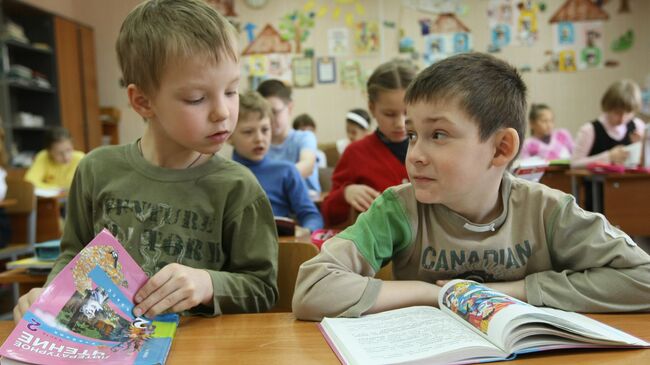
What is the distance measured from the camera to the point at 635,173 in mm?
3211

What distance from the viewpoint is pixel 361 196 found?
181cm

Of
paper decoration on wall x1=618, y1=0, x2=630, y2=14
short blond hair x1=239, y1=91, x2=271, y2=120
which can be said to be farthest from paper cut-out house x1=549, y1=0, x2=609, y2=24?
short blond hair x1=239, y1=91, x2=271, y2=120

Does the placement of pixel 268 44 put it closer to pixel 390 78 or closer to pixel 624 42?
pixel 624 42

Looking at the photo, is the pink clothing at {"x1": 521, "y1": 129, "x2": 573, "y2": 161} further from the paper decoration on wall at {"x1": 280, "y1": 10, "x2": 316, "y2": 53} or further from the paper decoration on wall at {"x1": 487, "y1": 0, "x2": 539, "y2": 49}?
A: the paper decoration on wall at {"x1": 280, "y1": 10, "x2": 316, "y2": 53}

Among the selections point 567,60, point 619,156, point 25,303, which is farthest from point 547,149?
point 25,303

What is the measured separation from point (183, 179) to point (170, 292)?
0.31 meters

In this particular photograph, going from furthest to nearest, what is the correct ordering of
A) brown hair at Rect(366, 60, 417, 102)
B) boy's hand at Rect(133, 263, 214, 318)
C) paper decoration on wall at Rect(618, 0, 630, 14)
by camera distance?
paper decoration on wall at Rect(618, 0, 630, 14) < brown hair at Rect(366, 60, 417, 102) < boy's hand at Rect(133, 263, 214, 318)

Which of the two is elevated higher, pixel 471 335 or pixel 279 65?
pixel 279 65

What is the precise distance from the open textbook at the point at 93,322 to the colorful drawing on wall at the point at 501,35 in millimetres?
6154

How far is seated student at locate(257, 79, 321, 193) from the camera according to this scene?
3.34 meters

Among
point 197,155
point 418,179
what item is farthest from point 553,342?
point 197,155

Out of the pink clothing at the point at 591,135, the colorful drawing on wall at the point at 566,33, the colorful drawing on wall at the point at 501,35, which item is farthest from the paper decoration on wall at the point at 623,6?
the pink clothing at the point at 591,135

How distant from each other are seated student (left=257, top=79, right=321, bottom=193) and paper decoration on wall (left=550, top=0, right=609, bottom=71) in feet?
13.2

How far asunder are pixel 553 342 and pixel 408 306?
0.85 ft
